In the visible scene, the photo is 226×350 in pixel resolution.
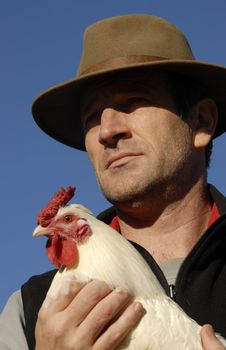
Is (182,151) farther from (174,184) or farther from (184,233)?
(184,233)

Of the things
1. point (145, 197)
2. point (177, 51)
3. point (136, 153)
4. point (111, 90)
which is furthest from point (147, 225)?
point (177, 51)

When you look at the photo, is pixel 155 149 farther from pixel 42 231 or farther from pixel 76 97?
pixel 42 231

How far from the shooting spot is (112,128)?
5.29 metres

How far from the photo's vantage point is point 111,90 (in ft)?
18.2

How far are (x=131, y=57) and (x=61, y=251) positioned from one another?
6.38ft

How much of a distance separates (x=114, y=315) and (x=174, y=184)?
67.8 inches

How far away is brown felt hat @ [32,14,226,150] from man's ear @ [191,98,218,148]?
0.48ft

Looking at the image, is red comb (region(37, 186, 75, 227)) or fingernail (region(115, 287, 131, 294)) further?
red comb (region(37, 186, 75, 227))

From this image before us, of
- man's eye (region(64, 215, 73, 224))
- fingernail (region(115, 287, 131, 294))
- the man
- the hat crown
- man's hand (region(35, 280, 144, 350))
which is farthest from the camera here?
the hat crown

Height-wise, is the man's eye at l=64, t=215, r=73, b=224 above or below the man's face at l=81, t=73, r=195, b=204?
below

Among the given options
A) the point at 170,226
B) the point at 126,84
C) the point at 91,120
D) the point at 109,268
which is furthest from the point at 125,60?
the point at 109,268

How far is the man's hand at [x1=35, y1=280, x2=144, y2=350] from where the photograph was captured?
3.90 metres

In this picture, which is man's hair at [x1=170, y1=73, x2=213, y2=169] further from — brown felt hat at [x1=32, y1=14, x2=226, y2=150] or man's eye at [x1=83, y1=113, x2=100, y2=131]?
man's eye at [x1=83, y1=113, x2=100, y2=131]

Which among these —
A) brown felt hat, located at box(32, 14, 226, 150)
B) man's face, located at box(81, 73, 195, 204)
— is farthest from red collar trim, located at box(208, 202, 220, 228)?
brown felt hat, located at box(32, 14, 226, 150)
